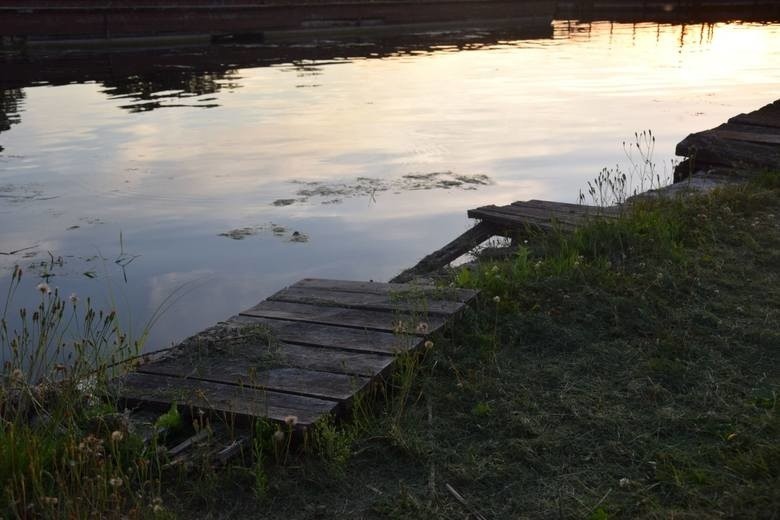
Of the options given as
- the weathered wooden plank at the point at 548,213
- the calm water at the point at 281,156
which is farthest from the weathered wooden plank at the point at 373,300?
the weathered wooden plank at the point at 548,213

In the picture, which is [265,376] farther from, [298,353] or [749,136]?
[749,136]

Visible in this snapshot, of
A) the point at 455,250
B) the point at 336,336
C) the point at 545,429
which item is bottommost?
the point at 455,250

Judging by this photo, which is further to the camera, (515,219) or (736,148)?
(736,148)

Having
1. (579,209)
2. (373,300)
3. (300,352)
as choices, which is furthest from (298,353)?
(579,209)

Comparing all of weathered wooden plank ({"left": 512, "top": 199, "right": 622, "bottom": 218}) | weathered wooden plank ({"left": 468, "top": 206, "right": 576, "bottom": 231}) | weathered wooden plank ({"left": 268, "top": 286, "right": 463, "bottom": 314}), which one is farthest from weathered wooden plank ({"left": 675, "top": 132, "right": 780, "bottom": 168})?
weathered wooden plank ({"left": 268, "top": 286, "right": 463, "bottom": 314})

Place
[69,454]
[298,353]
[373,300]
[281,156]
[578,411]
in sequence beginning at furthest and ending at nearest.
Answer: [281,156]
[373,300]
[298,353]
[578,411]
[69,454]

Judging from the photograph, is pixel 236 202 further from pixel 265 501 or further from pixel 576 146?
pixel 265 501

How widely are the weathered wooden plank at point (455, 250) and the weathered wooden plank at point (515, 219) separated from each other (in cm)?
9

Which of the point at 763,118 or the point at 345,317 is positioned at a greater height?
the point at 763,118

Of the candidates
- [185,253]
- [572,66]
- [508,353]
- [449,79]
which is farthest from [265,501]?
[572,66]

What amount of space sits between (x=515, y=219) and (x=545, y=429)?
3.63 metres

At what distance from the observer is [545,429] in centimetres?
333

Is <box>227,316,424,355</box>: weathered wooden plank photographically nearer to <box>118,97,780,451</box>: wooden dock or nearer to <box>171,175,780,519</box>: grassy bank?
<box>118,97,780,451</box>: wooden dock

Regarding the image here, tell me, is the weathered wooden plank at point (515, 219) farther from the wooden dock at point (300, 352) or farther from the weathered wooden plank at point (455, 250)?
the wooden dock at point (300, 352)
